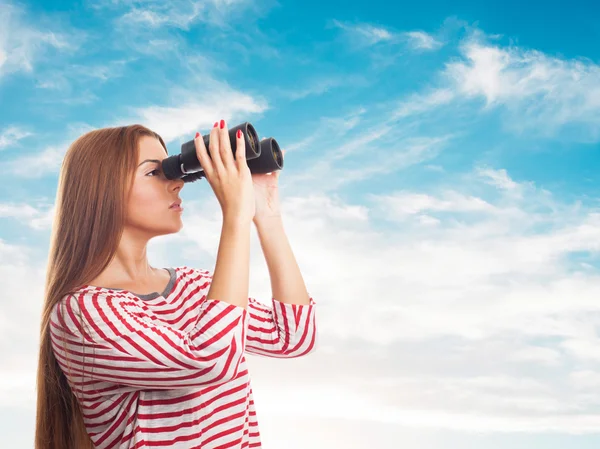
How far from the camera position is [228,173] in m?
1.32

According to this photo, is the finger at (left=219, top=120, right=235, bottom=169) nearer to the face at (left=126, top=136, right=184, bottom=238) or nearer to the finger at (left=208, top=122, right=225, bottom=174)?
the finger at (left=208, top=122, right=225, bottom=174)

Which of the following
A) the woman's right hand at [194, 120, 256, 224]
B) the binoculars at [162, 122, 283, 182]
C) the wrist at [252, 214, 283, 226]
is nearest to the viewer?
the woman's right hand at [194, 120, 256, 224]

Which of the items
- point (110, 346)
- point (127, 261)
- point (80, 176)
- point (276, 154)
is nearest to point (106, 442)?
point (110, 346)

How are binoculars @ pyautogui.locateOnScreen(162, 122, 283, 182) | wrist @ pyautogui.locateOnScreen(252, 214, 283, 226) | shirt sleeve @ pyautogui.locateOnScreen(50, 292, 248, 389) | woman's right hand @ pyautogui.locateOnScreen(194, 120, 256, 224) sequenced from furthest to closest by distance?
1. wrist @ pyautogui.locateOnScreen(252, 214, 283, 226)
2. binoculars @ pyautogui.locateOnScreen(162, 122, 283, 182)
3. woman's right hand @ pyautogui.locateOnScreen(194, 120, 256, 224)
4. shirt sleeve @ pyautogui.locateOnScreen(50, 292, 248, 389)

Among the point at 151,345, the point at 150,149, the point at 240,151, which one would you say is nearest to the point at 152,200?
the point at 150,149

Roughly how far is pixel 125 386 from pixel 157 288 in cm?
Result: 26

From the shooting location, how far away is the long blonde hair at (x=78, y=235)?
138cm

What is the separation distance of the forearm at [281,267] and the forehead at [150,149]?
285 mm

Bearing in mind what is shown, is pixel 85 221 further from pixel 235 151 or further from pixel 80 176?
pixel 235 151

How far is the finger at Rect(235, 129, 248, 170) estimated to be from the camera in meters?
1.34

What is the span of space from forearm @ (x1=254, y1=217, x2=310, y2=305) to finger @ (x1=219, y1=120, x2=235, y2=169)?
252 millimetres

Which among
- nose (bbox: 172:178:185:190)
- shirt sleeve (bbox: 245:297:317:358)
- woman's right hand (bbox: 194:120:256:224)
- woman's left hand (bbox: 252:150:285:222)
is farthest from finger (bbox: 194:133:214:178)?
shirt sleeve (bbox: 245:297:317:358)

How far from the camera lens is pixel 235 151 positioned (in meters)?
1.37

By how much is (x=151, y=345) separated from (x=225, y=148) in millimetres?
426
